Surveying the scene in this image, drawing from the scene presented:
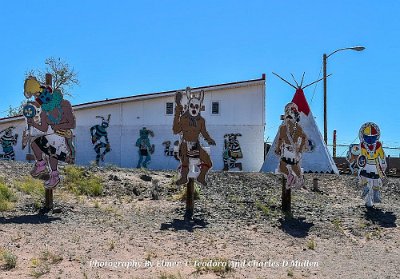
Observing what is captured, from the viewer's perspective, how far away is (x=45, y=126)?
1200cm

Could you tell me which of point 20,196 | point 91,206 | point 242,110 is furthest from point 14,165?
point 242,110

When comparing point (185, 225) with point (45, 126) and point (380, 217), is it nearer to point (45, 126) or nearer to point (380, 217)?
point (45, 126)

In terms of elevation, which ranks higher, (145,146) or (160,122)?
(160,122)

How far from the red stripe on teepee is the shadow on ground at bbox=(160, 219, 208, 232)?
1554 centimetres

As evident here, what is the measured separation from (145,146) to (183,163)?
17.2 m

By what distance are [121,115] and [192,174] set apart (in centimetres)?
1831

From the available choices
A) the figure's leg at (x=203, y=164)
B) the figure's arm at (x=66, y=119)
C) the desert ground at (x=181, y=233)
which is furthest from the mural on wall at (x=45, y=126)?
the figure's leg at (x=203, y=164)

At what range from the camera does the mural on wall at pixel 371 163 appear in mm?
13750

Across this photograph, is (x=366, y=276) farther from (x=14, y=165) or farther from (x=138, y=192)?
(x=14, y=165)

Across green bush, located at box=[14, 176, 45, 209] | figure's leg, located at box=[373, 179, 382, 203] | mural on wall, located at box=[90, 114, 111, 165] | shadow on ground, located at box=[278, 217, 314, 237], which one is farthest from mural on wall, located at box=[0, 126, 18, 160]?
figure's leg, located at box=[373, 179, 382, 203]

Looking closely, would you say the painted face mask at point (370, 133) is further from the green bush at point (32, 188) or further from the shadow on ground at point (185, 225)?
the green bush at point (32, 188)

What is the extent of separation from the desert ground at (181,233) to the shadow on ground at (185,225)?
2 centimetres

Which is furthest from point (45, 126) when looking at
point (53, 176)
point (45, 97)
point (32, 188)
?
Result: point (32, 188)

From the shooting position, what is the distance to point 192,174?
12000 millimetres
